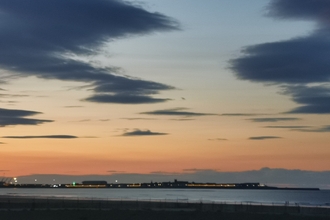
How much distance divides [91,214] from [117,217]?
516 centimetres

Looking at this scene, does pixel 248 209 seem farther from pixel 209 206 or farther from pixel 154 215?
pixel 154 215

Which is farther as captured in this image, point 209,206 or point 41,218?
point 209,206

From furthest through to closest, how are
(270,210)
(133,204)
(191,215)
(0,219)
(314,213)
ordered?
(133,204), (270,210), (314,213), (191,215), (0,219)

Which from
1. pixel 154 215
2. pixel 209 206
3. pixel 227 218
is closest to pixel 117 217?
pixel 154 215

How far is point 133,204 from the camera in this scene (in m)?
92.6

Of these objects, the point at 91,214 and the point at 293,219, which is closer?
the point at 293,219

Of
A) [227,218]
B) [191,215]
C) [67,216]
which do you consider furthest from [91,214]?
[227,218]

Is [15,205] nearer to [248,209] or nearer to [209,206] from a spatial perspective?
[209,206]

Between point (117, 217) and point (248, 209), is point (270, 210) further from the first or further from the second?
point (117, 217)

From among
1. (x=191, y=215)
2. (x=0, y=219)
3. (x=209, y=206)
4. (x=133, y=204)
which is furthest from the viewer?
(x=133, y=204)

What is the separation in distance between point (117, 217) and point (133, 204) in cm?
3139

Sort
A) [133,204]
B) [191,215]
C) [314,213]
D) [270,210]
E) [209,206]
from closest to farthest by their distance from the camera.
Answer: [191,215], [314,213], [270,210], [209,206], [133,204]

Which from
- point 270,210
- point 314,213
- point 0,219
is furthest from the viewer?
point 270,210

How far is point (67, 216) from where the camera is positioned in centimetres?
6250
